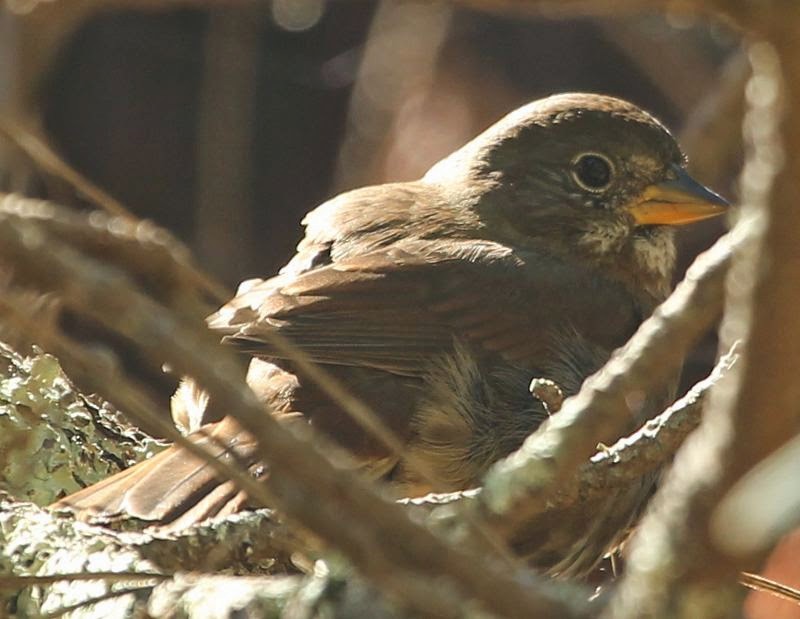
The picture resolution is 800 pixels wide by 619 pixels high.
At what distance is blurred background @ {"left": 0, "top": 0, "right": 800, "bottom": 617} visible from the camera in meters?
Answer: 6.58

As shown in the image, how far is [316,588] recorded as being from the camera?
1929mm

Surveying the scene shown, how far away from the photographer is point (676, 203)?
405 cm

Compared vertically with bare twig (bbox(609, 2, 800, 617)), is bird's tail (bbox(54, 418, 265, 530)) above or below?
below

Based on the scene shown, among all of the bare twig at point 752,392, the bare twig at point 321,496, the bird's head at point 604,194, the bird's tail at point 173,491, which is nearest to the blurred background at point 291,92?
the bird's head at point 604,194

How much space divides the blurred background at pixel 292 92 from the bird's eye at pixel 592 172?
230cm

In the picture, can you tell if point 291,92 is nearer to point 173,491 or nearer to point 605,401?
point 173,491

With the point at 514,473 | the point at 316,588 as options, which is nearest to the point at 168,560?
the point at 316,588

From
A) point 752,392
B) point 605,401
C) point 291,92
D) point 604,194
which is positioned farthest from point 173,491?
point 291,92

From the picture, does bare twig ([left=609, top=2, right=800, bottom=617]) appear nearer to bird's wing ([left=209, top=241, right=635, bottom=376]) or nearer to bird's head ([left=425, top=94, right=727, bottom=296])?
bird's wing ([left=209, top=241, right=635, bottom=376])

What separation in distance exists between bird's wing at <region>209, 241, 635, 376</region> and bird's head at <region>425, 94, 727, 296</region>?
0.99ft

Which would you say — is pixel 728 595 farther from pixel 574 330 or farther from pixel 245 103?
pixel 245 103

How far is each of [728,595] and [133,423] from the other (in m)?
2.46

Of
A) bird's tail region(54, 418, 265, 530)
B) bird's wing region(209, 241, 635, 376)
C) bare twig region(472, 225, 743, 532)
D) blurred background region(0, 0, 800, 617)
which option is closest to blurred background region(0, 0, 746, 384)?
blurred background region(0, 0, 800, 617)

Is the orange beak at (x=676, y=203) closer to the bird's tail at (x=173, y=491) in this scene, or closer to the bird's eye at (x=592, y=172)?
the bird's eye at (x=592, y=172)
